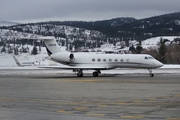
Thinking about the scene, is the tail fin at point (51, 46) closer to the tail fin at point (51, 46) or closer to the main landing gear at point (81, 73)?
the tail fin at point (51, 46)

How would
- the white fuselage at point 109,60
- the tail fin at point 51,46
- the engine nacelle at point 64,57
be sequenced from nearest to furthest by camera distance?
the white fuselage at point 109,60, the engine nacelle at point 64,57, the tail fin at point 51,46

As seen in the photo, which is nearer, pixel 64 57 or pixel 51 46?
pixel 64 57

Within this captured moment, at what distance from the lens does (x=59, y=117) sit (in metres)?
12.1

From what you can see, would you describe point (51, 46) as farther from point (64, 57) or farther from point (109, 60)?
point (109, 60)

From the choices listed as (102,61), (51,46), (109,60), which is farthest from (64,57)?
(109,60)

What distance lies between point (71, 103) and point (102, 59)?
2624 centimetres

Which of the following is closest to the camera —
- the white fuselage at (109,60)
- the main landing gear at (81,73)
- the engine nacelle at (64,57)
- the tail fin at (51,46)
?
the white fuselage at (109,60)

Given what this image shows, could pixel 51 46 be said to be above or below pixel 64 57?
above

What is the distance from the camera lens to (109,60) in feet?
136

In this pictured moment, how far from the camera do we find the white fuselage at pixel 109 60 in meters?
40.2

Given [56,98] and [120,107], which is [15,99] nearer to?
[56,98]

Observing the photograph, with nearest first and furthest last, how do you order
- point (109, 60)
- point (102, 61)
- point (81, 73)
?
point (81, 73), point (109, 60), point (102, 61)

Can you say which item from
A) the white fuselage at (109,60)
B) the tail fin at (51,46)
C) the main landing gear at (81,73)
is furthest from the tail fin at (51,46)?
the main landing gear at (81,73)

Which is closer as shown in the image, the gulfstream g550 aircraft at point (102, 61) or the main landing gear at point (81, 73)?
the gulfstream g550 aircraft at point (102, 61)
